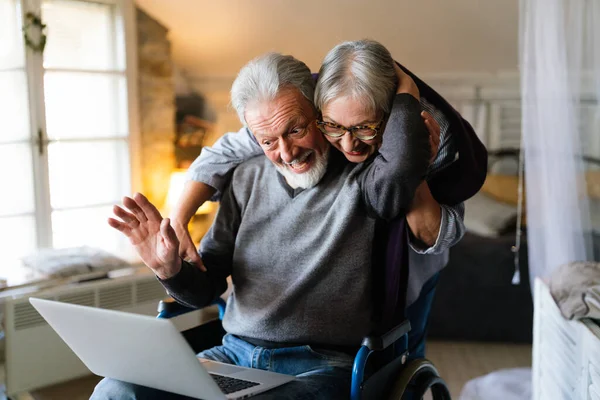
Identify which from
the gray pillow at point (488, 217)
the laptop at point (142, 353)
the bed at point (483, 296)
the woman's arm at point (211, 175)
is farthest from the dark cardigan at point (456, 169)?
the gray pillow at point (488, 217)

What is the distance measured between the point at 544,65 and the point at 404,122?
1.49 metres

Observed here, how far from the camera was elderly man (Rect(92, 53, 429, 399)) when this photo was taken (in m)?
1.61

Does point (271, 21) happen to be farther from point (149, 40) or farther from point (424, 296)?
point (424, 296)

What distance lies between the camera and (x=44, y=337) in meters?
3.02

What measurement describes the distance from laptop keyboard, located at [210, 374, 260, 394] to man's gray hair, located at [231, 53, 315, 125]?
25.6 inches

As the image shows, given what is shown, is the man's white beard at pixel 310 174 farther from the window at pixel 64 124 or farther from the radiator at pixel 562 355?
the window at pixel 64 124

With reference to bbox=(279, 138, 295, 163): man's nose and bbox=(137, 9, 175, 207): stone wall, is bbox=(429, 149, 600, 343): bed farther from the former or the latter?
bbox=(279, 138, 295, 163): man's nose

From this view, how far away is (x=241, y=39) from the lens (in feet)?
14.0

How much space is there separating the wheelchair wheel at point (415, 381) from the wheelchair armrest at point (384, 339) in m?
0.10

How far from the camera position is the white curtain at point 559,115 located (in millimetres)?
2689

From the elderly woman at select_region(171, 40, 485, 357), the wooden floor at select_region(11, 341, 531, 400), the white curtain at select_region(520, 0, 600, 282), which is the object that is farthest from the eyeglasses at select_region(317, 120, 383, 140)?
the wooden floor at select_region(11, 341, 531, 400)

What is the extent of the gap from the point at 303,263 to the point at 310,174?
23cm

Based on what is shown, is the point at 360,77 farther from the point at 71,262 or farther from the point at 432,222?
the point at 71,262

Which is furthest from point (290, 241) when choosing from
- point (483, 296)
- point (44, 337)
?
point (483, 296)
